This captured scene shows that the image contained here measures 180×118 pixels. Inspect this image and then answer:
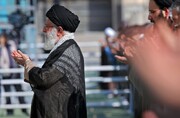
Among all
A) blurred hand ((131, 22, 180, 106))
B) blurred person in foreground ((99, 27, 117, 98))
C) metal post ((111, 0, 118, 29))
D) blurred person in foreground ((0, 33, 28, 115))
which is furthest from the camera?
metal post ((111, 0, 118, 29))

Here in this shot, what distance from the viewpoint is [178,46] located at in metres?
2.33

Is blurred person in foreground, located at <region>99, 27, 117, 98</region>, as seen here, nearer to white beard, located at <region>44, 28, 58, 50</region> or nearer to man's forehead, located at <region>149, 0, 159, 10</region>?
white beard, located at <region>44, 28, 58, 50</region>

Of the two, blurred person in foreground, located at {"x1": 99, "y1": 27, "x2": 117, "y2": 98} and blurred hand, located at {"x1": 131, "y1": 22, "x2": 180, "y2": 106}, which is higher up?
blurred hand, located at {"x1": 131, "y1": 22, "x2": 180, "y2": 106}

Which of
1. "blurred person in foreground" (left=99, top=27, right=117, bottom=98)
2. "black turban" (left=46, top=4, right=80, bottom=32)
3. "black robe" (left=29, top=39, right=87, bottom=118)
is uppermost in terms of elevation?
"black turban" (left=46, top=4, right=80, bottom=32)

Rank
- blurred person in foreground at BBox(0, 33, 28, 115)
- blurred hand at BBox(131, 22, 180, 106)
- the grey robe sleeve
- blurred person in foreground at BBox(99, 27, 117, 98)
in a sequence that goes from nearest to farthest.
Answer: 1. blurred hand at BBox(131, 22, 180, 106)
2. the grey robe sleeve
3. blurred person in foreground at BBox(0, 33, 28, 115)
4. blurred person in foreground at BBox(99, 27, 117, 98)

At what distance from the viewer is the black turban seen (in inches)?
172

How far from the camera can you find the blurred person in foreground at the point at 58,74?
4168mm

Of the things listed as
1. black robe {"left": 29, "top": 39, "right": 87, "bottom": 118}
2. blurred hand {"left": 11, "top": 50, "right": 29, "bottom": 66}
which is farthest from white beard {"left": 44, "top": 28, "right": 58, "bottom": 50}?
blurred hand {"left": 11, "top": 50, "right": 29, "bottom": 66}

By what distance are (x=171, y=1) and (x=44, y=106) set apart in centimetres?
135

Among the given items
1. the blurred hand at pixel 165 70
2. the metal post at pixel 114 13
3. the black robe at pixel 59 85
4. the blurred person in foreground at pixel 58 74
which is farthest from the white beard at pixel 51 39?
the metal post at pixel 114 13

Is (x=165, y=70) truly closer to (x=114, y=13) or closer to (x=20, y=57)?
(x=20, y=57)

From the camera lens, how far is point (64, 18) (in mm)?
4371

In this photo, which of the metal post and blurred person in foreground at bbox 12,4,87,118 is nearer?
blurred person in foreground at bbox 12,4,87,118

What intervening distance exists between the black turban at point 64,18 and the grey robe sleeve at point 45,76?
406 mm
